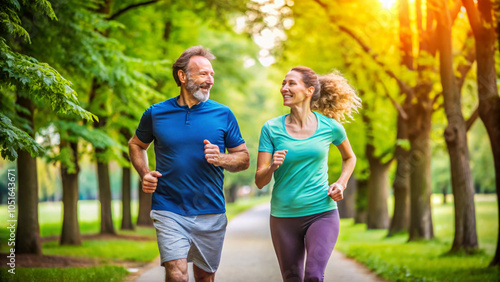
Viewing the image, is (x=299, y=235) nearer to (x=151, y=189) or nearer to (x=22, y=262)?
(x=151, y=189)

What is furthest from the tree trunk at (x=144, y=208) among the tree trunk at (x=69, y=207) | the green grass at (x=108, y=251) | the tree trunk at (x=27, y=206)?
the tree trunk at (x=27, y=206)

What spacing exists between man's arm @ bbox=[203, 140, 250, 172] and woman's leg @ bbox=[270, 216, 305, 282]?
0.56 m

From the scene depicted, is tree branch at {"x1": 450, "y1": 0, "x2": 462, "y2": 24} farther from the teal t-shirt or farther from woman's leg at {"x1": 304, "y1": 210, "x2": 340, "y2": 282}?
woman's leg at {"x1": 304, "y1": 210, "x2": 340, "y2": 282}

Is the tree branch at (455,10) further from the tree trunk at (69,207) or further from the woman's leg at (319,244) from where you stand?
the tree trunk at (69,207)

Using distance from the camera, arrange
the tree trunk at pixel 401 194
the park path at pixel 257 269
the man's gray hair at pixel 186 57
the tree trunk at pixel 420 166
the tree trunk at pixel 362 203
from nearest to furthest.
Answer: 1. the man's gray hair at pixel 186 57
2. the park path at pixel 257 269
3. the tree trunk at pixel 420 166
4. the tree trunk at pixel 401 194
5. the tree trunk at pixel 362 203

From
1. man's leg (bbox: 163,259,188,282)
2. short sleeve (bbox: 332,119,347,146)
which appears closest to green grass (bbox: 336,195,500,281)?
short sleeve (bbox: 332,119,347,146)

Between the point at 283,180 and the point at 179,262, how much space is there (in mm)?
1047

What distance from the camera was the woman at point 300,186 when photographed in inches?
190

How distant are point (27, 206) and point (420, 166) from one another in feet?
31.0

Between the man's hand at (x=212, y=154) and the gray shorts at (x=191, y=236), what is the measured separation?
488mm

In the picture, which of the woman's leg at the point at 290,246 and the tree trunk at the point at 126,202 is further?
the tree trunk at the point at 126,202

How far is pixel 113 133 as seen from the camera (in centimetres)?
1614

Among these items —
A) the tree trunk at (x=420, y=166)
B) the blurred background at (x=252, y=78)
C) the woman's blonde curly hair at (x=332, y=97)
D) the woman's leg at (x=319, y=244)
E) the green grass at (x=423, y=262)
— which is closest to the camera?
the woman's leg at (x=319, y=244)

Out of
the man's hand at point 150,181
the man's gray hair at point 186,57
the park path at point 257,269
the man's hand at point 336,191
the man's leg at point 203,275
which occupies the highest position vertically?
the man's gray hair at point 186,57
